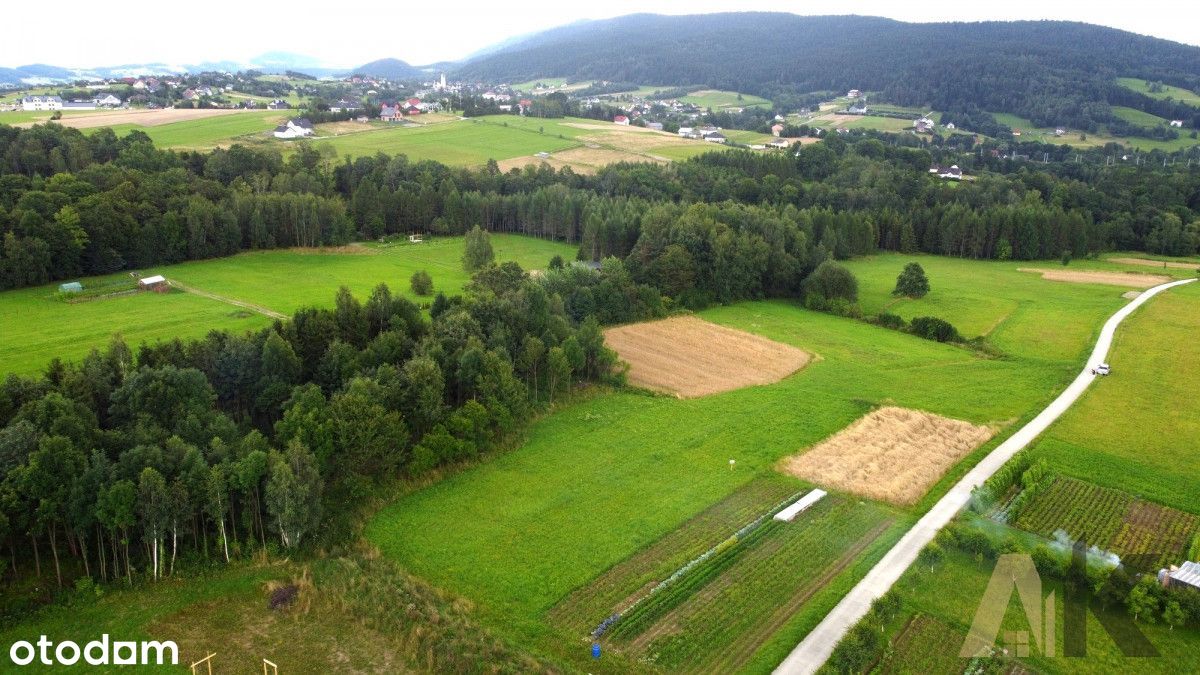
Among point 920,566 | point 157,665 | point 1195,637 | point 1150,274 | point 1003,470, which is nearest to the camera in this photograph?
point 157,665

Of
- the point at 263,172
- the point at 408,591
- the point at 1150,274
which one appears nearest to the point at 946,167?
the point at 1150,274

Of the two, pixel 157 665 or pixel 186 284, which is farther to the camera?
pixel 186 284

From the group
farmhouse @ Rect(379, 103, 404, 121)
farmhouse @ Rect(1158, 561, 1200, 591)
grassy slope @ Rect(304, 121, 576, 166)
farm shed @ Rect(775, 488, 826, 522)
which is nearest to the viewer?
farmhouse @ Rect(1158, 561, 1200, 591)

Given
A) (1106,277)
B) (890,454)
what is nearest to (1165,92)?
(1106,277)

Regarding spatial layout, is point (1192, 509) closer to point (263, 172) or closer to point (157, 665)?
point (157, 665)

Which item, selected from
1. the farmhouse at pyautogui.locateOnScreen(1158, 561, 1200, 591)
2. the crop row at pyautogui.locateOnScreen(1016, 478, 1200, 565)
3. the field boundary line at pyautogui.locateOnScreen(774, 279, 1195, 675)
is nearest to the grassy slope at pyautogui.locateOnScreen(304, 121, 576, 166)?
the field boundary line at pyautogui.locateOnScreen(774, 279, 1195, 675)

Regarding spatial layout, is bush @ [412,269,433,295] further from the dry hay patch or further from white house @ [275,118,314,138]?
the dry hay patch
